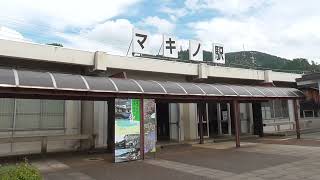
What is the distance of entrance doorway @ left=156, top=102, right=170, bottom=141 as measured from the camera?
1912 cm

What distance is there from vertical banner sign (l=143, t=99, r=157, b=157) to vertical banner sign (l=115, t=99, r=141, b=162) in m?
0.35

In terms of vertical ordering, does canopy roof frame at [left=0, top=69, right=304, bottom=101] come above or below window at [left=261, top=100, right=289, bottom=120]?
above

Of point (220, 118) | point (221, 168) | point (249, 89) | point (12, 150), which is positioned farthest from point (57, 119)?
point (220, 118)

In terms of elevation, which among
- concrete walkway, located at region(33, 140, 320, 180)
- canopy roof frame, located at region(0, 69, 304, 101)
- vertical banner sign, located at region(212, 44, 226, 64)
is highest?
vertical banner sign, located at region(212, 44, 226, 64)

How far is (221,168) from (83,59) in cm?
766

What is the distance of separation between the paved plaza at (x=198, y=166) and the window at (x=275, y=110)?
967cm

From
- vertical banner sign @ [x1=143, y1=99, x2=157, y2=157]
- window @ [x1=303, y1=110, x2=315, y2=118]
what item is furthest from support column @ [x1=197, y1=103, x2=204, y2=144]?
window @ [x1=303, y1=110, x2=315, y2=118]

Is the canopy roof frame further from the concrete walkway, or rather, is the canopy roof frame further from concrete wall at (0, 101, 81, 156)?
concrete wall at (0, 101, 81, 156)

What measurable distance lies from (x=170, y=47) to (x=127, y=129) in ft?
23.2

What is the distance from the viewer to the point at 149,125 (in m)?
12.1

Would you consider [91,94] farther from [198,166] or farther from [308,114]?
[308,114]

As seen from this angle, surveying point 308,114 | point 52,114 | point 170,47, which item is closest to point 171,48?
point 170,47

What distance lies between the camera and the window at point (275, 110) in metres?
23.2

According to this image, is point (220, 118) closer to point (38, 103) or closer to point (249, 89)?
point (249, 89)
